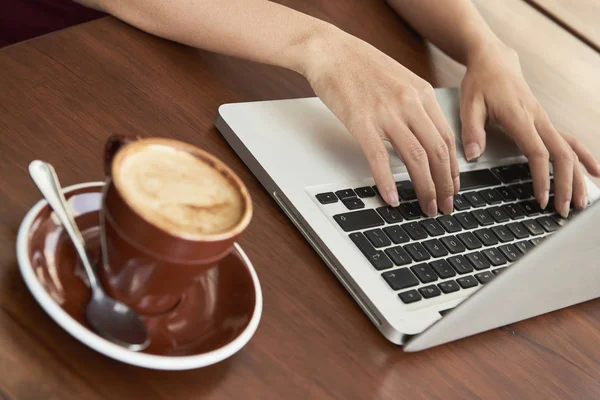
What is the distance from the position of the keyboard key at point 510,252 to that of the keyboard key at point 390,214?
10 cm

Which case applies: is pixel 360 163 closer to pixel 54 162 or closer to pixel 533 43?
pixel 54 162

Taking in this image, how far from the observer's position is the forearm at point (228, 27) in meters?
0.63

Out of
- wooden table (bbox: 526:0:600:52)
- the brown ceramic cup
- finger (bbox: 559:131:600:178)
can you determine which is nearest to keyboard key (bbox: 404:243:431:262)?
the brown ceramic cup

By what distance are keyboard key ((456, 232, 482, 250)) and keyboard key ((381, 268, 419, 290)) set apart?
0.09 meters

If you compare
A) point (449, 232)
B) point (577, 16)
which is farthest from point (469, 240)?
point (577, 16)

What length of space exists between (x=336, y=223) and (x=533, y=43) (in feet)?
2.06

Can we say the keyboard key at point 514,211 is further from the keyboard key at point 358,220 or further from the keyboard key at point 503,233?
the keyboard key at point 358,220

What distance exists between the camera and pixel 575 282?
54 centimetres

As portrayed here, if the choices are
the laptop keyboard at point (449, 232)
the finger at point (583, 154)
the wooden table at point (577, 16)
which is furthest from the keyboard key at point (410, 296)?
the wooden table at point (577, 16)

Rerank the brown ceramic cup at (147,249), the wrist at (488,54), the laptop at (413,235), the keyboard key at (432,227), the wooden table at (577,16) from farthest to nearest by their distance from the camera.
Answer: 1. the wooden table at (577,16)
2. the wrist at (488,54)
3. the keyboard key at (432,227)
4. the laptop at (413,235)
5. the brown ceramic cup at (147,249)

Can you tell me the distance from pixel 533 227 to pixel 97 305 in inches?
16.8

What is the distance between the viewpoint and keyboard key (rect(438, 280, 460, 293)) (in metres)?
0.51

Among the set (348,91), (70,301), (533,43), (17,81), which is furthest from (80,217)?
(533,43)

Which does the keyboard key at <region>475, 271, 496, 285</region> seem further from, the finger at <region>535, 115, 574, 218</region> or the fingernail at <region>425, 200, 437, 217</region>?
the finger at <region>535, 115, 574, 218</region>
